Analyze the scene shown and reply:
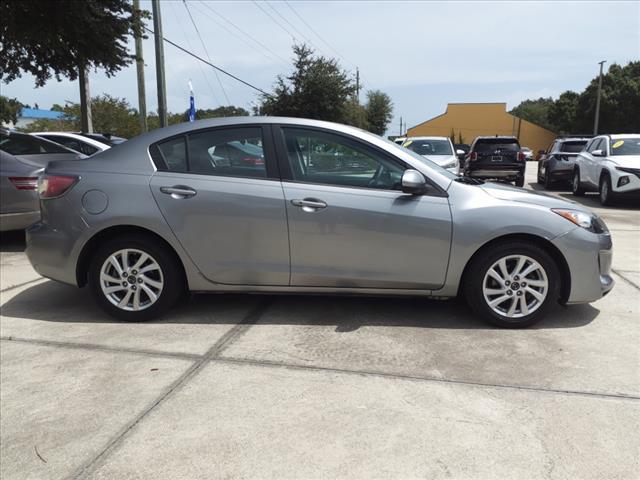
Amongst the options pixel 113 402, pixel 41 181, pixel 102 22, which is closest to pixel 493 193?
pixel 113 402

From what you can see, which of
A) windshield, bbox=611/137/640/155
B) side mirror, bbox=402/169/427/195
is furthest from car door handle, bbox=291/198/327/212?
windshield, bbox=611/137/640/155

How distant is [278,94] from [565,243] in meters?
28.2

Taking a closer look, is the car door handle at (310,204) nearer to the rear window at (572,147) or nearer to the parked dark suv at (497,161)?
the parked dark suv at (497,161)

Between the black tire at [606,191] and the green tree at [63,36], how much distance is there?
13641mm

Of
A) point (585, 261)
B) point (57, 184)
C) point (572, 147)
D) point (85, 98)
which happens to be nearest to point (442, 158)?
point (572, 147)

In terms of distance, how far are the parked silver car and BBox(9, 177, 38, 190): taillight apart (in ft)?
8.67

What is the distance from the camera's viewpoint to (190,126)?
4.21 meters

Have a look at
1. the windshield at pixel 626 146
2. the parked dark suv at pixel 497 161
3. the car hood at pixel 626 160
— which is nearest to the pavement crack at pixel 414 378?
the car hood at pixel 626 160

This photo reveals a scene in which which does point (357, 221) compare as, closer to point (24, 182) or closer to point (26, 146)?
point (24, 182)

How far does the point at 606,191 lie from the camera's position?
11.6 meters

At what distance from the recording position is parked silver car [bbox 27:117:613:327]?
3869mm

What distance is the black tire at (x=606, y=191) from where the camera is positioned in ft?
37.6

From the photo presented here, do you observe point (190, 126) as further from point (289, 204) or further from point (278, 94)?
point (278, 94)

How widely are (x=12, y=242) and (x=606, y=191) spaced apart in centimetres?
1157
